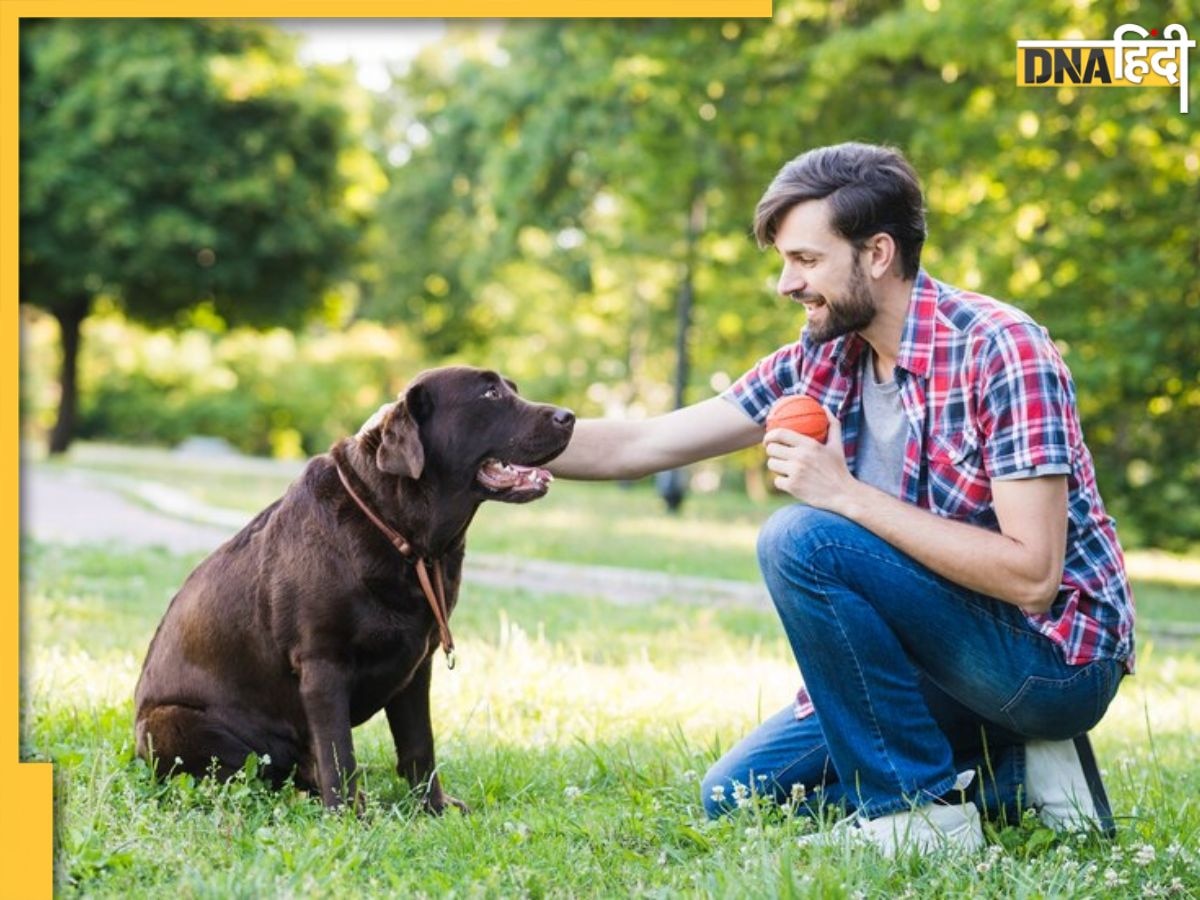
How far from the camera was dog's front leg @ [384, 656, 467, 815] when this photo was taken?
157 inches

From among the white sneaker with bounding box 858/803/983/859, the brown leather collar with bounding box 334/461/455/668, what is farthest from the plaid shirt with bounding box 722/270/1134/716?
the brown leather collar with bounding box 334/461/455/668

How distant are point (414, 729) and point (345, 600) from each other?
50cm

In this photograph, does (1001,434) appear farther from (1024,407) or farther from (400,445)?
(400,445)

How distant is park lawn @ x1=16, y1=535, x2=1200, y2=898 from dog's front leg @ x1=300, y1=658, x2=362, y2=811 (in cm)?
9

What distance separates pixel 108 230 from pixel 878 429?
21.0 m

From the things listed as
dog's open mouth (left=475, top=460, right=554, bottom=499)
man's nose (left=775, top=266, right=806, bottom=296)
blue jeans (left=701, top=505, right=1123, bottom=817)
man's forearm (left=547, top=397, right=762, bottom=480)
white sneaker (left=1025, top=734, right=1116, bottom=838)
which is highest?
man's nose (left=775, top=266, right=806, bottom=296)

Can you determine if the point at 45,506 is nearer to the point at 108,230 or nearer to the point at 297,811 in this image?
the point at 108,230

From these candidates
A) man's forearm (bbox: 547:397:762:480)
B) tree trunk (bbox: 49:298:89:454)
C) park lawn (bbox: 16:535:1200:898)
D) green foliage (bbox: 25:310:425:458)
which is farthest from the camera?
green foliage (bbox: 25:310:425:458)

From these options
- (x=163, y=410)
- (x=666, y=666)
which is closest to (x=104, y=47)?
(x=163, y=410)

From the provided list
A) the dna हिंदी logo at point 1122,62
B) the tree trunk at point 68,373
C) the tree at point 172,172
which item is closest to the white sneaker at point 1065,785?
the dna हिंदी logo at point 1122,62

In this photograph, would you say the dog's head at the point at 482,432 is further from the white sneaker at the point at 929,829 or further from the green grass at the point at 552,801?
the white sneaker at the point at 929,829

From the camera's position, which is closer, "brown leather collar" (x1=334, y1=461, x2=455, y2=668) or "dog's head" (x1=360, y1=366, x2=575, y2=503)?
"brown leather collar" (x1=334, y1=461, x2=455, y2=668)

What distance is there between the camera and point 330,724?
3697 millimetres

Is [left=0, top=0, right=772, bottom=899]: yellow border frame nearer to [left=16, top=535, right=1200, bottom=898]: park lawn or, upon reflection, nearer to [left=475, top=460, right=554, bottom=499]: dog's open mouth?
[left=16, top=535, right=1200, bottom=898]: park lawn
